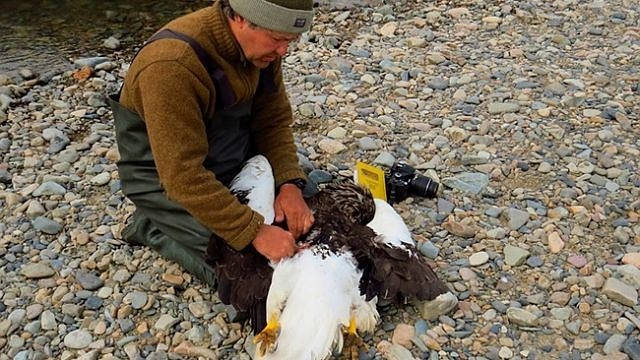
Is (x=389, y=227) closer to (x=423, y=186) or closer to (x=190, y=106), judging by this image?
(x=423, y=186)

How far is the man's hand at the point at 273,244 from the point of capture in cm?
324

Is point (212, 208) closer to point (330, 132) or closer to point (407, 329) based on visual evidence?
point (407, 329)

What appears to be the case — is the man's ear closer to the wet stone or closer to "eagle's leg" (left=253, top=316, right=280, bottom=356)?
"eagle's leg" (left=253, top=316, right=280, bottom=356)

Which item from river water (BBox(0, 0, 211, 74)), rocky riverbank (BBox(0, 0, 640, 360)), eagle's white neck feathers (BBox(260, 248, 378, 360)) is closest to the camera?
eagle's white neck feathers (BBox(260, 248, 378, 360))

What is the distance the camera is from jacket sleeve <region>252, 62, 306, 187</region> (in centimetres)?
379

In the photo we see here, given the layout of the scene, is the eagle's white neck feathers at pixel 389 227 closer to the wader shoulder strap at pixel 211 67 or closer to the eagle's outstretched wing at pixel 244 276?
the eagle's outstretched wing at pixel 244 276

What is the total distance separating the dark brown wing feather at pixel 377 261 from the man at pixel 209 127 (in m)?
0.15

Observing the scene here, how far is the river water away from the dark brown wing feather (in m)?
4.12

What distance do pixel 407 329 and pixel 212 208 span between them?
1.09 meters

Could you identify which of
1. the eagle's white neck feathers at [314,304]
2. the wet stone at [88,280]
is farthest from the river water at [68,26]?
the eagle's white neck feathers at [314,304]

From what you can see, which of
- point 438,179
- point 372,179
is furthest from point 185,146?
point 438,179

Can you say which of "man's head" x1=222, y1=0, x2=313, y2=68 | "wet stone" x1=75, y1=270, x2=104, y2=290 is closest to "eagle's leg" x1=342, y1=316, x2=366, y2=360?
"man's head" x1=222, y1=0, x2=313, y2=68

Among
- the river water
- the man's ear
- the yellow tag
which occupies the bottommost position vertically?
the river water

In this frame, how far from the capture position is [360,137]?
5109mm
